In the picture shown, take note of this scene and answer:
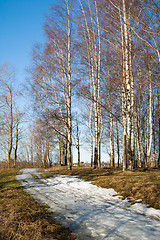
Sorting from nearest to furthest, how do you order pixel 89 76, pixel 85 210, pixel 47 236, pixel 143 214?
pixel 47 236 → pixel 143 214 → pixel 85 210 → pixel 89 76

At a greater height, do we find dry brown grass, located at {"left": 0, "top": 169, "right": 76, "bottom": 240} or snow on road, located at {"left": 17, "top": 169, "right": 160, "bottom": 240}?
dry brown grass, located at {"left": 0, "top": 169, "right": 76, "bottom": 240}

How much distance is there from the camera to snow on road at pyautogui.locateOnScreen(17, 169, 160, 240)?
3303 millimetres

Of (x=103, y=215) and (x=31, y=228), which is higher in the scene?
(x=31, y=228)

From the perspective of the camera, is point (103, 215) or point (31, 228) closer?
point (31, 228)

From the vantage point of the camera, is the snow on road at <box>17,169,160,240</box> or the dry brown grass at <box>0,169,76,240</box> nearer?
the dry brown grass at <box>0,169,76,240</box>

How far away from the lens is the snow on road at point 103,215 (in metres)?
3.30

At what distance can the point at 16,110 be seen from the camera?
23062 millimetres

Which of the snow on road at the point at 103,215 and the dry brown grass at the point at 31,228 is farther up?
the dry brown grass at the point at 31,228

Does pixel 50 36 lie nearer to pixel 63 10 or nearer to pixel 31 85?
pixel 63 10

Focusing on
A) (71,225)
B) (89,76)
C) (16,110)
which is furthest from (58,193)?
(16,110)

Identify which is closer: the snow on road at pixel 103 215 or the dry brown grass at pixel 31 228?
the dry brown grass at pixel 31 228

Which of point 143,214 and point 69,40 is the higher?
point 69,40

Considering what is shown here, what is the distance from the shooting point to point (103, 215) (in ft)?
13.8

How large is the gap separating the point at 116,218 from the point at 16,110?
21.2 metres
